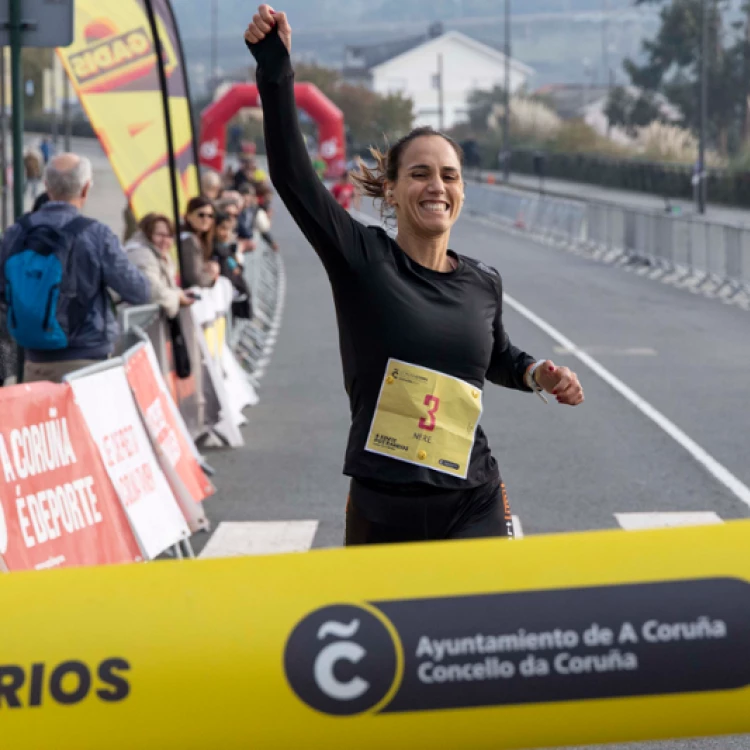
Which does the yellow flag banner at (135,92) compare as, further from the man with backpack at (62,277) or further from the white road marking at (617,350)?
the white road marking at (617,350)

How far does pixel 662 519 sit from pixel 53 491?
372 cm

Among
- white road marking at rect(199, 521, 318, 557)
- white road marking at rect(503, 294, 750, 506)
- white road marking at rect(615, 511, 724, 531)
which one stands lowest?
white road marking at rect(199, 521, 318, 557)

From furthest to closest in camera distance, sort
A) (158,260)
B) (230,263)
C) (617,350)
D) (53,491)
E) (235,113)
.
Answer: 1. (235,113)
2. (617,350)
3. (230,263)
4. (158,260)
5. (53,491)

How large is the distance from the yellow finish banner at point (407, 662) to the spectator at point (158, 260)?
7.79 m

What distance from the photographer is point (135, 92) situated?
557 inches

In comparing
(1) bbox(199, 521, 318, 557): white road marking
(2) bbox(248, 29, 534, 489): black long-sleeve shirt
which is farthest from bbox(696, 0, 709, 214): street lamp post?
(2) bbox(248, 29, 534, 489): black long-sleeve shirt

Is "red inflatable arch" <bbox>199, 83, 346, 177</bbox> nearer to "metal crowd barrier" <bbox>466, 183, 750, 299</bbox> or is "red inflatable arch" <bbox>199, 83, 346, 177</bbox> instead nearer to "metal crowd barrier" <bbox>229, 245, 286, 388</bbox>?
"metal crowd barrier" <bbox>466, 183, 750, 299</bbox>

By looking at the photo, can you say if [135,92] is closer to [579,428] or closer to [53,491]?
[579,428]

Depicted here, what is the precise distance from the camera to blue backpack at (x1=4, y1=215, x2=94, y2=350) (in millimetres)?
8875

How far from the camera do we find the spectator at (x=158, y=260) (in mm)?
11094

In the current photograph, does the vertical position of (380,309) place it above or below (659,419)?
above

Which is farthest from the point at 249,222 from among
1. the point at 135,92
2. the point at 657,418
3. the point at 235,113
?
the point at 235,113

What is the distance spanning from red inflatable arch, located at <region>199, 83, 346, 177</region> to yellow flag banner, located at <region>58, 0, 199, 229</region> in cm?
3707

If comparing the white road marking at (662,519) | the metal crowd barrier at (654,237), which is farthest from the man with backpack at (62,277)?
the metal crowd barrier at (654,237)
